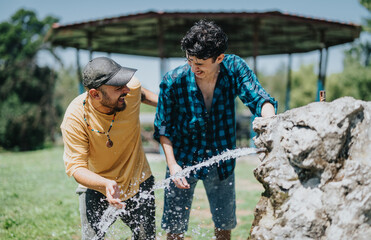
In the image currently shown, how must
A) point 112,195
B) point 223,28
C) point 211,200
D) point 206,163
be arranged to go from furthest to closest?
point 223,28 → point 211,200 → point 206,163 → point 112,195

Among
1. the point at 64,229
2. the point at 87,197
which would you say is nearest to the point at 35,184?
the point at 64,229

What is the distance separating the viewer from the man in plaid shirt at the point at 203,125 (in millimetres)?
2445

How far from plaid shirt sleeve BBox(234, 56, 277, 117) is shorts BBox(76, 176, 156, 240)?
101 cm

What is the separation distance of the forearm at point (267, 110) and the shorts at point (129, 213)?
1.07 meters

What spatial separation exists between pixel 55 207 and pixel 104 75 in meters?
3.63

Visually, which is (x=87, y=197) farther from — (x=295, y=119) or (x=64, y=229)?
(x=64, y=229)

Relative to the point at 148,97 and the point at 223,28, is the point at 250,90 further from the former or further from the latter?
the point at 223,28

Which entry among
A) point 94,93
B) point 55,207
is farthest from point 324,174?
point 55,207

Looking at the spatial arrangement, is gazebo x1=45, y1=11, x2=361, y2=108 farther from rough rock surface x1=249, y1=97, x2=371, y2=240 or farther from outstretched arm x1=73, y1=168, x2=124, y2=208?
rough rock surface x1=249, y1=97, x2=371, y2=240

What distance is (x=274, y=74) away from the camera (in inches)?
1813

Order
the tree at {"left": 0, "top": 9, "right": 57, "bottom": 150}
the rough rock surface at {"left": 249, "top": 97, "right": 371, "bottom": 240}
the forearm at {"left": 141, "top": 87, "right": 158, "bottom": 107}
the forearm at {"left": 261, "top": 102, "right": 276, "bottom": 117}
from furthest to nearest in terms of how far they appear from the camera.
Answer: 1. the tree at {"left": 0, "top": 9, "right": 57, "bottom": 150}
2. the forearm at {"left": 141, "top": 87, "right": 158, "bottom": 107}
3. the forearm at {"left": 261, "top": 102, "right": 276, "bottom": 117}
4. the rough rock surface at {"left": 249, "top": 97, "right": 371, "bottom": 240}

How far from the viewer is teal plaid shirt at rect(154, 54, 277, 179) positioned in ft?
8.16

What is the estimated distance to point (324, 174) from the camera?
1.73 metres

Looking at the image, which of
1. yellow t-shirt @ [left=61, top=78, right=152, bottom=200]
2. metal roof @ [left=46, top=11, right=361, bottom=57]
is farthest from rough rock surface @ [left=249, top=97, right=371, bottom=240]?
metal roof @ [left=46, top=11, right=361, bottom=57]
